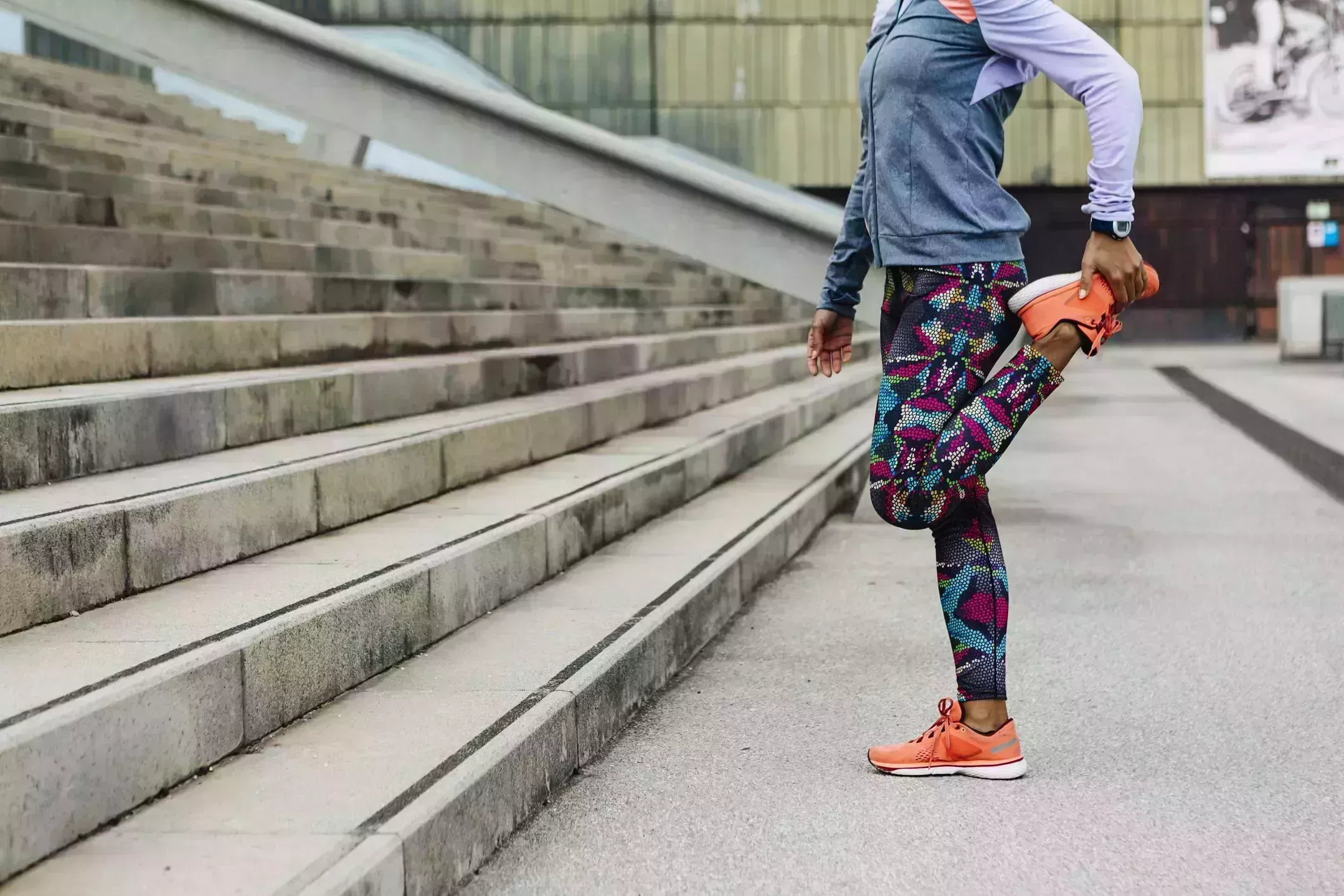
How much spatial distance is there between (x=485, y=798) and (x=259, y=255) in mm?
4878

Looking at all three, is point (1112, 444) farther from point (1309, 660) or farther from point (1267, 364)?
point (1267, 364)

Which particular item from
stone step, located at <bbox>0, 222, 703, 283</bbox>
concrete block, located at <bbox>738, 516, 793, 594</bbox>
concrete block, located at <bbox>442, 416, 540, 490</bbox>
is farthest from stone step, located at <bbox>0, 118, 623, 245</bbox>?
concrete block, located at <bbox>738, 516, 793, 594</bbox>

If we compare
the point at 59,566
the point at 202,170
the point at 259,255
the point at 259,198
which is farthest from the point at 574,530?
the point at 202,170

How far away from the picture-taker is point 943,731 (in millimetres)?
3699

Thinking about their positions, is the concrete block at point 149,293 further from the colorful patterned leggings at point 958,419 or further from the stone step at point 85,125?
the colorful patterned leggings at point 958,419

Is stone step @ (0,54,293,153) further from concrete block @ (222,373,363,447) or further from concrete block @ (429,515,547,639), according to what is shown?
concrete block @ (429,515,547,639)

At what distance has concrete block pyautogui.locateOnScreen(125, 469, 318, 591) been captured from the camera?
12.4ft

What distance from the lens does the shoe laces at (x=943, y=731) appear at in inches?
145

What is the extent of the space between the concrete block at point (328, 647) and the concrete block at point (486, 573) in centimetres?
10

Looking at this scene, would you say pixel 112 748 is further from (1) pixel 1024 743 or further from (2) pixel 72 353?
(2) pixel 72 353

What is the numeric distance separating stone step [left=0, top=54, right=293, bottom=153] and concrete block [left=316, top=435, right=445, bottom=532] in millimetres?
5336

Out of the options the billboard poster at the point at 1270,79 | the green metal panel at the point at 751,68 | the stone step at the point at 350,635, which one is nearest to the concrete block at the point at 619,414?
the stone step at the point at 350,635

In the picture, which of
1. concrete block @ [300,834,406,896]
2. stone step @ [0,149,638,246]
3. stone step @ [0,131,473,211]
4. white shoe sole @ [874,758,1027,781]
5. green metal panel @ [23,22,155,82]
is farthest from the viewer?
green metal panel @ [23,22,155,82]

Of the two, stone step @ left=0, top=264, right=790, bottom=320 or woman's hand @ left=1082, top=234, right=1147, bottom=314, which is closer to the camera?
woman's hand @ left=1082, top=234, right=1147, bottom=314
